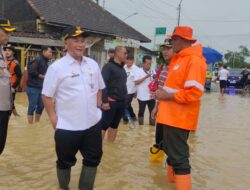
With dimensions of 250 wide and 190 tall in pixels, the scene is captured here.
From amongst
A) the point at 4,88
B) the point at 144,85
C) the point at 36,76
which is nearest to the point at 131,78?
the point at 144,85

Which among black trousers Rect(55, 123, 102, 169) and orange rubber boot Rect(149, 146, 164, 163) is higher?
black trousers Rect(55, 123, 102, 169)

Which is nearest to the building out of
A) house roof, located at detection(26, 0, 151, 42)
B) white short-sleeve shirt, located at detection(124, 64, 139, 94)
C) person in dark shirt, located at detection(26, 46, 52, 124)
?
house roof, located at detection(26, 0, 151, 42)

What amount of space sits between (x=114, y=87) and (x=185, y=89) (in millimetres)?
2922

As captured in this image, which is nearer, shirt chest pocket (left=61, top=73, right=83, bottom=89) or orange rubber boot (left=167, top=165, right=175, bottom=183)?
shirt chest pocket (left=61, top=73, right=83, bottom=89)

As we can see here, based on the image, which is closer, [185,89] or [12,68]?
[185,89]

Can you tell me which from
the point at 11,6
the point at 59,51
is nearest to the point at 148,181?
the point at 59,51

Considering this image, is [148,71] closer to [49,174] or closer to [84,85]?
[49,174]

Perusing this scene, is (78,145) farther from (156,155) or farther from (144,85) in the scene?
(144,85)

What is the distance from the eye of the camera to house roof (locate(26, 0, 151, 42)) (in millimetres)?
24672

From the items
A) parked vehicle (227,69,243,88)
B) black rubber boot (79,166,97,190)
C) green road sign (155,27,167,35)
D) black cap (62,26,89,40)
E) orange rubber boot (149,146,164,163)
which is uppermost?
green road sign (155,27,167,35)

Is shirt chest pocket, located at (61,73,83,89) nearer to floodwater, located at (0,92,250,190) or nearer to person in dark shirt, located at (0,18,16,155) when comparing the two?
person in dark shirt, located at (0,18,16,155)

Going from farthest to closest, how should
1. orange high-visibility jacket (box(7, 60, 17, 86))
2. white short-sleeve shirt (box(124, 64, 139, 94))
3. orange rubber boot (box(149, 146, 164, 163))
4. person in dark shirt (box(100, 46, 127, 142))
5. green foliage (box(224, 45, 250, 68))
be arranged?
green foliage (box(224, 45, 250, 68))
white short-sleeve shirt (box(124, 64, 139, 94))
orange high-visibility jacket (box(7, 60, 17, 86))
person in dark shirt (box(100, 46, 127, 142))
orange rubber boot (box(149, 146, 164, 163))

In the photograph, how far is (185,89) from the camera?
430cm

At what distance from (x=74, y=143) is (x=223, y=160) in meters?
3.52
